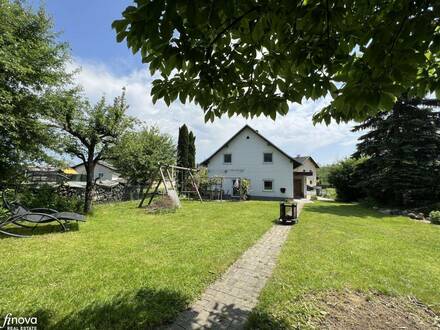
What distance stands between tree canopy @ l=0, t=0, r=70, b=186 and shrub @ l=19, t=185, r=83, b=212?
4.20 feet

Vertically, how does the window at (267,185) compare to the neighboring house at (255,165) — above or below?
below

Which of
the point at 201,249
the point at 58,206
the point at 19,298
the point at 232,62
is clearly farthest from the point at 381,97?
the point at 58,206

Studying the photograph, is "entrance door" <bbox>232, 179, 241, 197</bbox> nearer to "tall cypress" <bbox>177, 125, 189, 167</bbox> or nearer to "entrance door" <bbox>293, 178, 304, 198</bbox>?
"tall cypress" <bbox>177, 125, 189, 167</bbox>

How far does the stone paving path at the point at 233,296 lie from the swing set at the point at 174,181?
9.03 metres

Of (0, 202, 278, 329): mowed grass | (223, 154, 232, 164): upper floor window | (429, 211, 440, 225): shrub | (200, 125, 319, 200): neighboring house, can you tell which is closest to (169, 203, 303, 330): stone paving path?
(0, 202, 278, 329): mowed grass

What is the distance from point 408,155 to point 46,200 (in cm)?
2082

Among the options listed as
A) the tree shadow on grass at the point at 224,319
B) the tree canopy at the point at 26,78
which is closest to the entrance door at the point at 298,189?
the tree canopy at the point at 26,78

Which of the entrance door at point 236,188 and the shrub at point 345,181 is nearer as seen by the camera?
the shrub at point 345,181

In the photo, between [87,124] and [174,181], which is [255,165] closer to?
[174,181]

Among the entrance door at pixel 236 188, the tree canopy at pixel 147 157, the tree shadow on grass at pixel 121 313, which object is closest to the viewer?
the tree shadow on grass at pixel 121 313

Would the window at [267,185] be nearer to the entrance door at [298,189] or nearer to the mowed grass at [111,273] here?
the entrance door at [298,189]

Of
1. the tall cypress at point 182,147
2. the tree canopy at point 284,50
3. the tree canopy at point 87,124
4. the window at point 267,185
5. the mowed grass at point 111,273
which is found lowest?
the mowed grass at point 111,273

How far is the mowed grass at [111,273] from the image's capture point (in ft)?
10.1

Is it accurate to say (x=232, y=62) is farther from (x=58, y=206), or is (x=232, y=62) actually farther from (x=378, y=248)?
(x=58, y=206)
